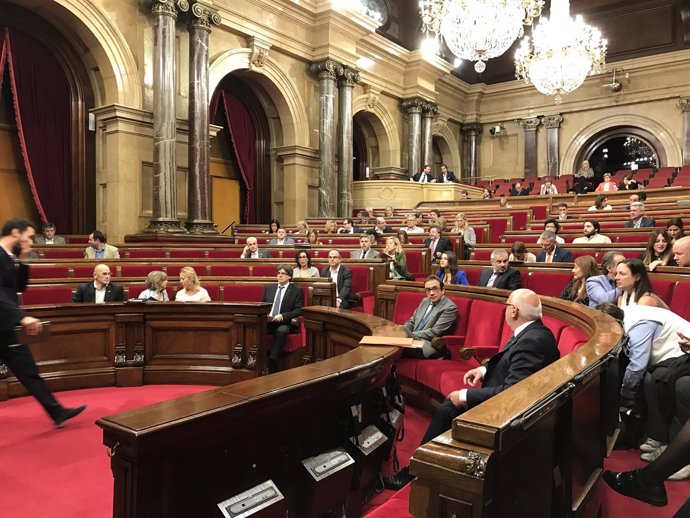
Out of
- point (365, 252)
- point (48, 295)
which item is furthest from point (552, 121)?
point (48, 295)

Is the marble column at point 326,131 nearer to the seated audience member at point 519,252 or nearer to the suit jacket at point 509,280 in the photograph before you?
the seated audience member at point 519,252

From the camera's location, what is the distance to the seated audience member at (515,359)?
2.10 metres

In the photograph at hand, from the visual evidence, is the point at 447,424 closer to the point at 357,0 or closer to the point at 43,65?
the point at 43,65

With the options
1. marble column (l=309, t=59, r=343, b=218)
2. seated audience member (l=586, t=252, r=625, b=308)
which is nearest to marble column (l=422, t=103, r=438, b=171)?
marble column (l=309, t=59, r=343, b=218)

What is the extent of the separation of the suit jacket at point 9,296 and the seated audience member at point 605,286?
3.36 m

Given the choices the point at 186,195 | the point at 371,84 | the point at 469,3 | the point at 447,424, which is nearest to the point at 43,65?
the point at 186,195

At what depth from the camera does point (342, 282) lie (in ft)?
17.7

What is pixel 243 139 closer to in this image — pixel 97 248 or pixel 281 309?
pixel 97 248

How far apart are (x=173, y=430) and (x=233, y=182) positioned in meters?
12.0

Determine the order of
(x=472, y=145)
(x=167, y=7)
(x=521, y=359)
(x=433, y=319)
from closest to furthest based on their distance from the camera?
(x=521, y=359)
(x=433, y=319)
(x=167, y=7)
(x=472, y=145)

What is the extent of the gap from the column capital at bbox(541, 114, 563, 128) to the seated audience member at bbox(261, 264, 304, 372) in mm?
15558

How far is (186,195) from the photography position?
33.4 feet

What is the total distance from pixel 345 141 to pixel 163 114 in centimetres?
518

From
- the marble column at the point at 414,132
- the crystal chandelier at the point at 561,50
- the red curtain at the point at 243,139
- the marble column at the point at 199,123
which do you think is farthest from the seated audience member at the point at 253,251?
the marble column at the point at 414,132
